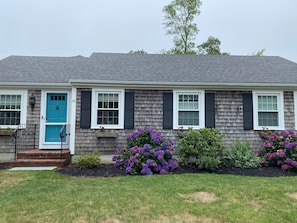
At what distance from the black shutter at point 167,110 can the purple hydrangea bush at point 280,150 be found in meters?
3.02

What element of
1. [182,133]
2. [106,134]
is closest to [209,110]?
[182,133]

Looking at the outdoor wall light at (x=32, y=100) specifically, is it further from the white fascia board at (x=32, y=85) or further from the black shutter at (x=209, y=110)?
the black shutter at (x=209, y=110)

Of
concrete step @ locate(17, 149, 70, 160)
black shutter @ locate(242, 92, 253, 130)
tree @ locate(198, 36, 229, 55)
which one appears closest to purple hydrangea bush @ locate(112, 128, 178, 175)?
concrete step @ locate(17, 149, 70, 160)

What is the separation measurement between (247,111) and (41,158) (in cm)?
681

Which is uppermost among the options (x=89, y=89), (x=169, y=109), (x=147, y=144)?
(x=89, y=89)

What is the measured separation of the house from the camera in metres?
7.31

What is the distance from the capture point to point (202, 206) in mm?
3506

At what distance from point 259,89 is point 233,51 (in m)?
19.7

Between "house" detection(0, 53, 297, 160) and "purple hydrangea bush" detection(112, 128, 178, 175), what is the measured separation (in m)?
0.95

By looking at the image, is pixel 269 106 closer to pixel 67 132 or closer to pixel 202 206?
pixel 202 206

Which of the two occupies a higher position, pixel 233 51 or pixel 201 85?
pixel 233 51

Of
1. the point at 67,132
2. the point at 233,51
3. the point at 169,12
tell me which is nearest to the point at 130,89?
the point at 67,132

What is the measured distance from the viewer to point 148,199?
147 inches

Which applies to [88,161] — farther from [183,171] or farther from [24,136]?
[24,136]
